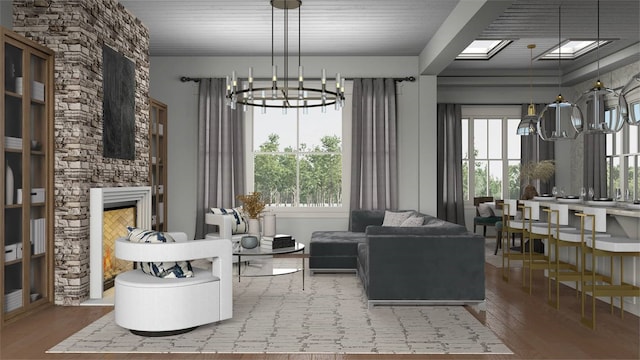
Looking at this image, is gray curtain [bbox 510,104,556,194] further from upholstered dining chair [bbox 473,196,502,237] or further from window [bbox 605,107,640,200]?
window [bbox 605,107,640,200]

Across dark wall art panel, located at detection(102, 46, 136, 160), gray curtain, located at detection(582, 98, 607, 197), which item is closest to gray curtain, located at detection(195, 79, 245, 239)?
dark wall art panel, located at detection(102, 46, 136, 160)

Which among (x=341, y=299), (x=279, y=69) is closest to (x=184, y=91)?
(x=279, y=69)

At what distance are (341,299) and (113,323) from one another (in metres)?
2.09

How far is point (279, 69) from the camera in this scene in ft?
27.4

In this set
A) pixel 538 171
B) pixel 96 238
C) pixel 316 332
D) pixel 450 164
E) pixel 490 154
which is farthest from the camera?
pixel 490 154

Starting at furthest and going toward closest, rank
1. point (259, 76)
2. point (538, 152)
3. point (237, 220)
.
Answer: point (538, 152) → point (259, 76) → point (237, 220)

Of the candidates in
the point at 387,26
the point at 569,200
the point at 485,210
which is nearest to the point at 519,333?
the point at 569,200

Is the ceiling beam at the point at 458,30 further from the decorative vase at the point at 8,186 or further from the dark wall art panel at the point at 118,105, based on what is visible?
the decorative vase at the point at 8,186

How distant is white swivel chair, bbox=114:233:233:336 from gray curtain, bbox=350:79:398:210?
14.5ft

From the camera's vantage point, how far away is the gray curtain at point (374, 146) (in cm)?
827

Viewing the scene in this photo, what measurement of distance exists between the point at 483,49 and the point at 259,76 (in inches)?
144

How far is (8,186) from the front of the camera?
4305 millimetres

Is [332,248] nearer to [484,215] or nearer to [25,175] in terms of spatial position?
[25,175]

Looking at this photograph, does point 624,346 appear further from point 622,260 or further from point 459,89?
point 459,89
